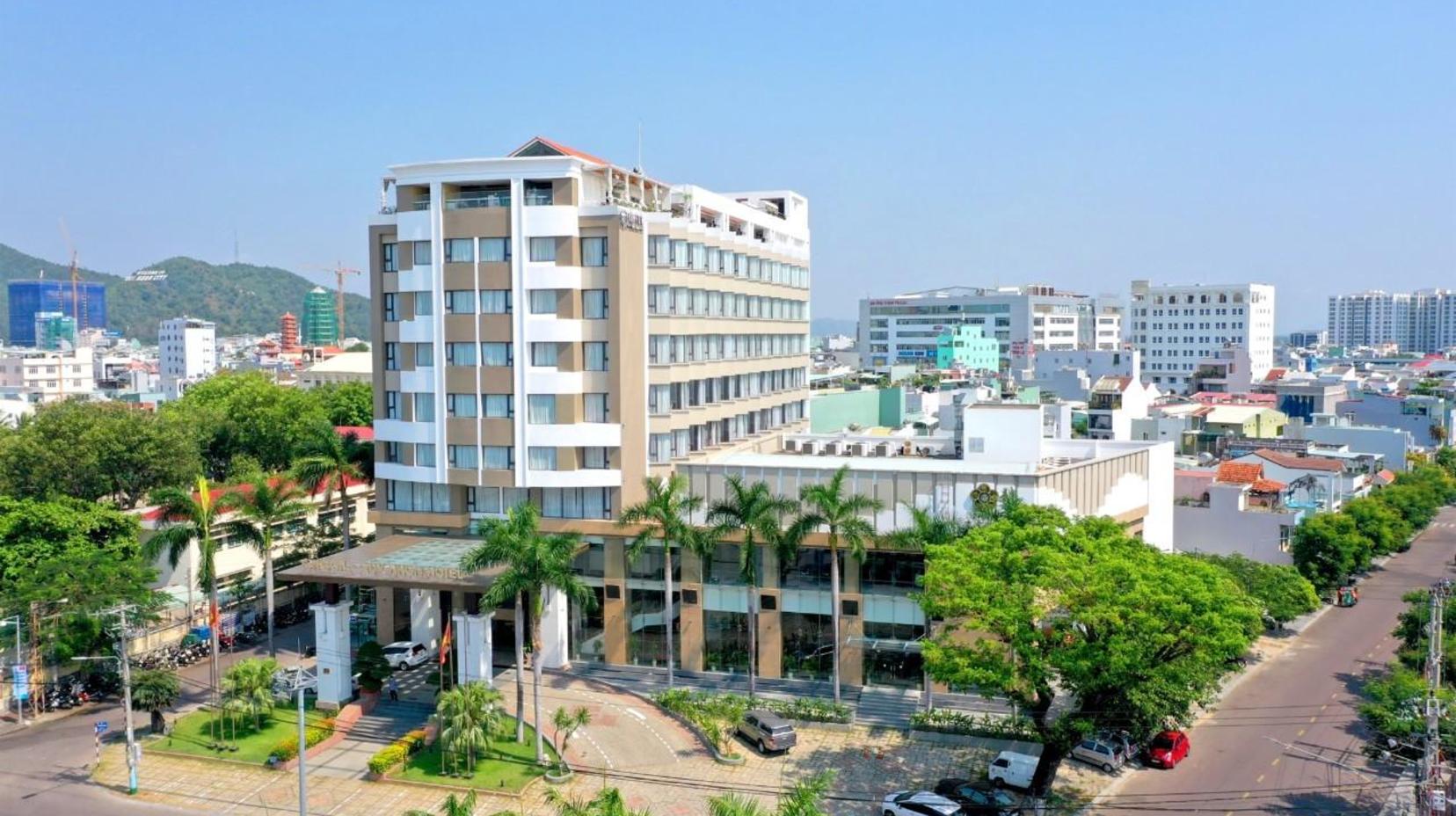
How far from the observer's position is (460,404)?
50.2m

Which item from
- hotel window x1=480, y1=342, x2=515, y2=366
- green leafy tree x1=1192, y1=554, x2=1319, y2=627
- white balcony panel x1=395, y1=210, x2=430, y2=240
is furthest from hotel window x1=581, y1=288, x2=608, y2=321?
green leafy tree x1=1192, y1=554, x2=1319, y2=627

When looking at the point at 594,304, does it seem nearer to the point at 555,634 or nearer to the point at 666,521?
the point at 666,521

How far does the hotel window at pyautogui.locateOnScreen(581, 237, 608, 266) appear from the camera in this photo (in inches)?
1944

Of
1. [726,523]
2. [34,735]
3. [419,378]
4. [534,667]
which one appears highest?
[419,378]

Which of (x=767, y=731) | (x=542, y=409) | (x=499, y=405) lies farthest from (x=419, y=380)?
(x=767, y=731)

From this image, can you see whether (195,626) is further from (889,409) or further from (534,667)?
(889,409)

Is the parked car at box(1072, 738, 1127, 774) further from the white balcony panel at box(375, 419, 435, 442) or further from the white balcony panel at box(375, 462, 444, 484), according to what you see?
the white balcony panel at box(375, 419, 435, 442)

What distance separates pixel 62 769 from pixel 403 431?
60.2 ft

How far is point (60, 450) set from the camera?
6153 cm

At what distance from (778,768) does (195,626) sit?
32.0 m

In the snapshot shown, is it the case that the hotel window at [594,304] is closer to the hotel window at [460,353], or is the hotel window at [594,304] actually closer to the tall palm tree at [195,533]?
the hotel window at [460,353]

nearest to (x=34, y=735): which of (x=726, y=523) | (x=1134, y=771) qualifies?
(x=726, y=523)

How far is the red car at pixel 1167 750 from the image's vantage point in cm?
3859

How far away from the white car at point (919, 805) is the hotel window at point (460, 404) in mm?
25139
